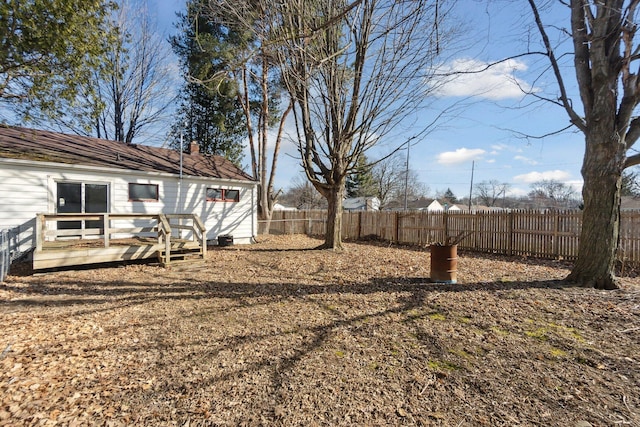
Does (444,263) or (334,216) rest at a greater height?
(334,216)

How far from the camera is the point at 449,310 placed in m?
4.50

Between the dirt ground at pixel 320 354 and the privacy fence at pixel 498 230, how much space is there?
89.2 inches

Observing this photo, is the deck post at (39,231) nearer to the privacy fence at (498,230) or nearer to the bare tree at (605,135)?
the privacy fence at (498,230)

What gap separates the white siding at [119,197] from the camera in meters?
8.34

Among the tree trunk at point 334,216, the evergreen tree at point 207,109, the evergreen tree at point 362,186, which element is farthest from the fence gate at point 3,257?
the evergreen tree at point 362,186

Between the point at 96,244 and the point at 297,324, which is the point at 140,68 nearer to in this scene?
the point at 96,244

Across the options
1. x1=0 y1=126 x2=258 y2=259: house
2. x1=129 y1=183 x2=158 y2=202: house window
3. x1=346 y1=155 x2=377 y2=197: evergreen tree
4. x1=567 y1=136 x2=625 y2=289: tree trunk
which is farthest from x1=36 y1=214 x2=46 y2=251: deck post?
x1=346 y1=155 x2=377 y2=197: evergreen tree

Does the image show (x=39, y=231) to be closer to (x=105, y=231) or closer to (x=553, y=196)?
(x=105, y=231)

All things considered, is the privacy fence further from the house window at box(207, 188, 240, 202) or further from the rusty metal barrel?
the house window at box(207, 188, 240, 202)

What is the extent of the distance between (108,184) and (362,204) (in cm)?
4495

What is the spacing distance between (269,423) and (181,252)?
25.3 feet

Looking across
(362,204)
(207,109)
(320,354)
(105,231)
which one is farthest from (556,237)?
(362,204)

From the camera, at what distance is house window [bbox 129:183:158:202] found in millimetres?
10570

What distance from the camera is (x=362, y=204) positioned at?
52500mm
